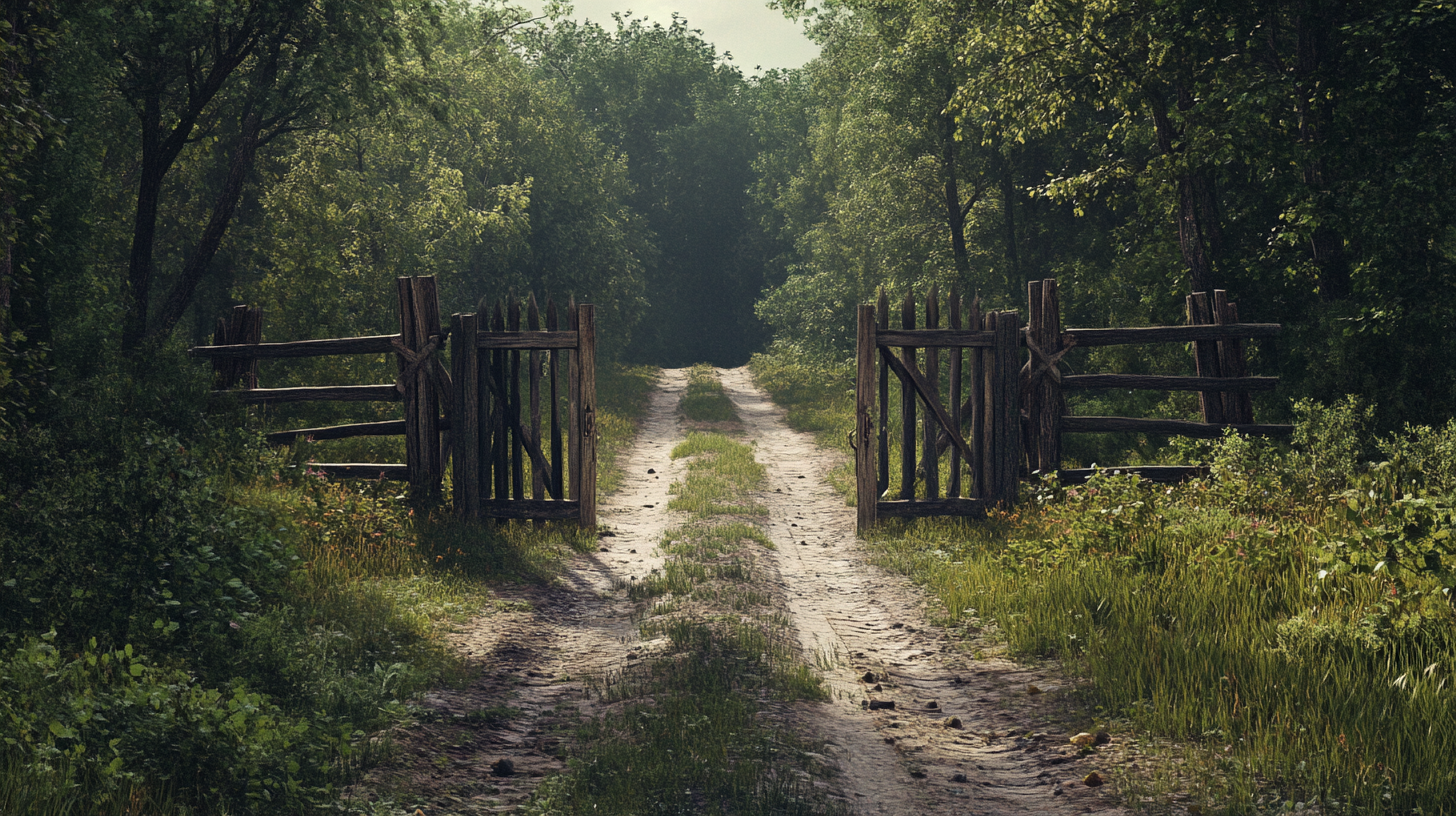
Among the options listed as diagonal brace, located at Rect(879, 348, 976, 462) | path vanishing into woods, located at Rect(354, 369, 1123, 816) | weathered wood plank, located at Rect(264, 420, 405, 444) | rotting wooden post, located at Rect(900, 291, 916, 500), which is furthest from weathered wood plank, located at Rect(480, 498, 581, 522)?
diagonal brace, located at Rect(879, 348, 976, 462)

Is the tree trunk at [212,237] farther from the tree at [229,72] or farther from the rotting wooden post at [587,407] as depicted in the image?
the rotting wooden post at [587,407]

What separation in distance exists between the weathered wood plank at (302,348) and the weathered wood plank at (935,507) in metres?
6.20

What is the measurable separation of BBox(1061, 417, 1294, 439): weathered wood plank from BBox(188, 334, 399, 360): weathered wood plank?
8133 millimetres

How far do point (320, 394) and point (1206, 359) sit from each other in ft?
35.4

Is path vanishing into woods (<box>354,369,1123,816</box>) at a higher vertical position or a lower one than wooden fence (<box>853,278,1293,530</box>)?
lower

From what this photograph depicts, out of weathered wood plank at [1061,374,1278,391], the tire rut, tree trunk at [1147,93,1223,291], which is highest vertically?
tree trunk at [1147,93,1223,291]

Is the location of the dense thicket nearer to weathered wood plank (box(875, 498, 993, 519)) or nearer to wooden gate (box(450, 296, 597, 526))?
weathered wood plank (box(875, 498, 993, 519))

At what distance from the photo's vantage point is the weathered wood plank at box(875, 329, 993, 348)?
11117 mm

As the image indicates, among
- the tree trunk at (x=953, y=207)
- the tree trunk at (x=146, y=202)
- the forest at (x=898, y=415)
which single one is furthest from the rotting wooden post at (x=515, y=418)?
the tree trunk at (x=953, y=207)

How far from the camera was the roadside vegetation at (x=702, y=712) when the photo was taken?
469 cm

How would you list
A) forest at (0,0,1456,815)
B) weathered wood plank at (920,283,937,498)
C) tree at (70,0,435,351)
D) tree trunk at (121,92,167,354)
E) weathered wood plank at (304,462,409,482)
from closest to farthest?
1. forest at (0,0,1456,815)
2. weathered wood plank at (304,462,409,482)
3. weathered wood plank at (920,283,937,498)
4. tree at (70,0,435,351)
5. tree trunk at (121,92,167,354)

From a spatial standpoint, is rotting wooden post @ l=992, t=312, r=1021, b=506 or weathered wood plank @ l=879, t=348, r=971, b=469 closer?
→ rotting wooden post @ l=992, t=312, r=1021, b=506

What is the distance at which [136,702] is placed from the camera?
4.30 meters

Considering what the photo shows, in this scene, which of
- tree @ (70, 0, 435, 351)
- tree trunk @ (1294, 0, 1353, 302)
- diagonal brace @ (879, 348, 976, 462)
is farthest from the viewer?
tree @ (70, 0, 435, 351)
